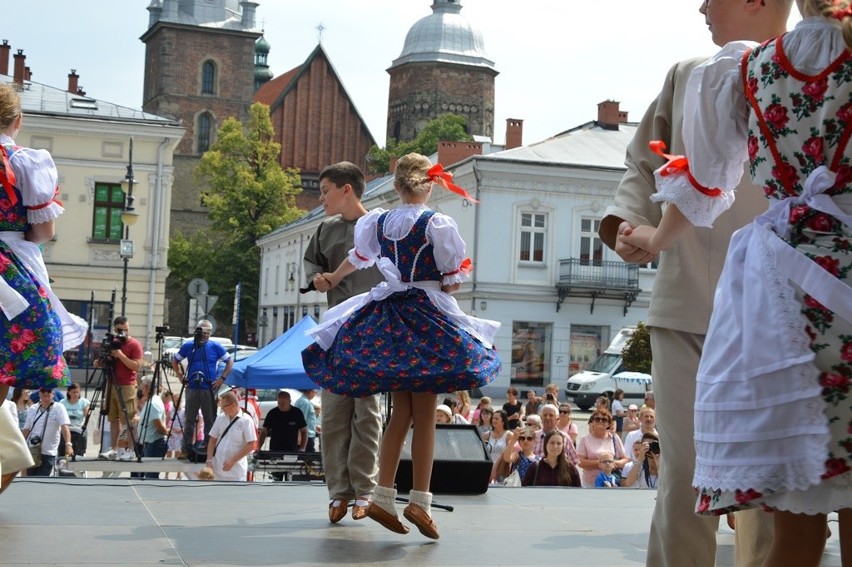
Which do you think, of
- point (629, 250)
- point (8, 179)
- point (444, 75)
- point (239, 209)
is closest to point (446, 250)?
point (8, 179)

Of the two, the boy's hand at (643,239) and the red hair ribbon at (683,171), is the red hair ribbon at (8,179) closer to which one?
the boy's hand at (643,239)

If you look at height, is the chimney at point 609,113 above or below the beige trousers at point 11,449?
above

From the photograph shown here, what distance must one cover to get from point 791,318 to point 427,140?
88125 millimetres

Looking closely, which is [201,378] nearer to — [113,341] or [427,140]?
[113,341]

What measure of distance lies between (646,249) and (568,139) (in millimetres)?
47970

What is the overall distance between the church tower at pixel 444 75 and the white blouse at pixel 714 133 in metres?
100

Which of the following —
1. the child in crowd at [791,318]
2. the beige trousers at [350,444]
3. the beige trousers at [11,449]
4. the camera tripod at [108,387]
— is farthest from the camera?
the camera tripod at [108,387]

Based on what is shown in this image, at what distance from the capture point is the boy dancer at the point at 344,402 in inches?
267

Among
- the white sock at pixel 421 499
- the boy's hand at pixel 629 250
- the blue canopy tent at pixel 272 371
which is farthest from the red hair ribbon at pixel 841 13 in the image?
the blue canopy tent at pixel 272 371

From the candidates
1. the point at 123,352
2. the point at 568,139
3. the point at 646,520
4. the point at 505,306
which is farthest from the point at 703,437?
the point at 568,139

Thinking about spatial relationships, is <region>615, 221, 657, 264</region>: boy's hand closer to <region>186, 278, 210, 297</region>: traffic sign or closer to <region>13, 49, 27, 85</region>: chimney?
<region>186, 278, 210, 297</region>: traffic sign

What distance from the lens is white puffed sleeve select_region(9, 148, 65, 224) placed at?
5551 millimetres

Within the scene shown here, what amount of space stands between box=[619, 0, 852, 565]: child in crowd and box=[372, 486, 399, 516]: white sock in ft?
10.4

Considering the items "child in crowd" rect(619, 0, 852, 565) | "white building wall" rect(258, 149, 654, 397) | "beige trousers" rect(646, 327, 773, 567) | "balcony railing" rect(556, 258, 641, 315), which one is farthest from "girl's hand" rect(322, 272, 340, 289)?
"balcony railing" rect(556, 258, 641, 315)
